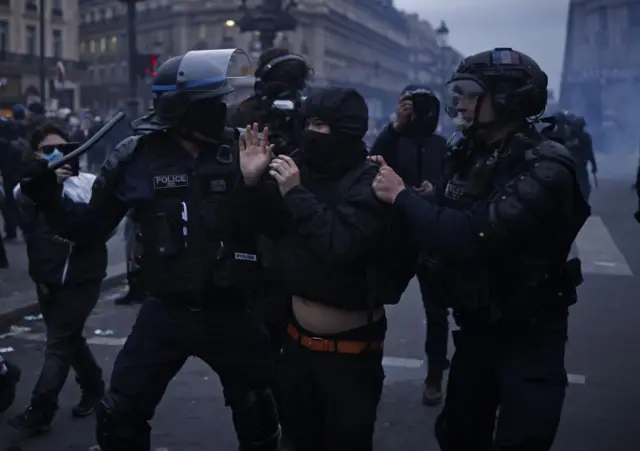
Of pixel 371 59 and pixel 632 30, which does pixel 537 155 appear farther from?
pixel 371 59

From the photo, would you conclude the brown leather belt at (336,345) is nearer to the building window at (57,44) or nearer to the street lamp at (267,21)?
the street lamp at (267,21)

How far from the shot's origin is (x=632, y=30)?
65812mm

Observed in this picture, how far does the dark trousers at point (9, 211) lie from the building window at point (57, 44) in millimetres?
53261

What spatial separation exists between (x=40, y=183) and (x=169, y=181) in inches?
23.6

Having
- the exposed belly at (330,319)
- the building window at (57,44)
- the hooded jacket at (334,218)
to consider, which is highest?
the building window at (57,44)

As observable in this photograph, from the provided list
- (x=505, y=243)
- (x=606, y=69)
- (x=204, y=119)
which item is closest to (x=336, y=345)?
(x=505, y=243)

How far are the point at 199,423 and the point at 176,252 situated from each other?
2.01 m

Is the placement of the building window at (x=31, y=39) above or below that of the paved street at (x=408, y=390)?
above

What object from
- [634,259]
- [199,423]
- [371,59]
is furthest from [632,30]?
[199,423]

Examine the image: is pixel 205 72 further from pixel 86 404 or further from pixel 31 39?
pixel 31 39

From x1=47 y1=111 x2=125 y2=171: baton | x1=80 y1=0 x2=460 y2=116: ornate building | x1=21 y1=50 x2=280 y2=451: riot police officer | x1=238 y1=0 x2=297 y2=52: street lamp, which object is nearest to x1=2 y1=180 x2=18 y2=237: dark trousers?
x1=238 y1=0 x2=297 y2=52: street lamp

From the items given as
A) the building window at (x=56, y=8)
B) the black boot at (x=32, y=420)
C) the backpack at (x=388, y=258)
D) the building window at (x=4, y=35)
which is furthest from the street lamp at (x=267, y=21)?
the building window at (x=56, y=8)

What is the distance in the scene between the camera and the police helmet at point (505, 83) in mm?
3352

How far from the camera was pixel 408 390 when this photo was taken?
605 centimetres
